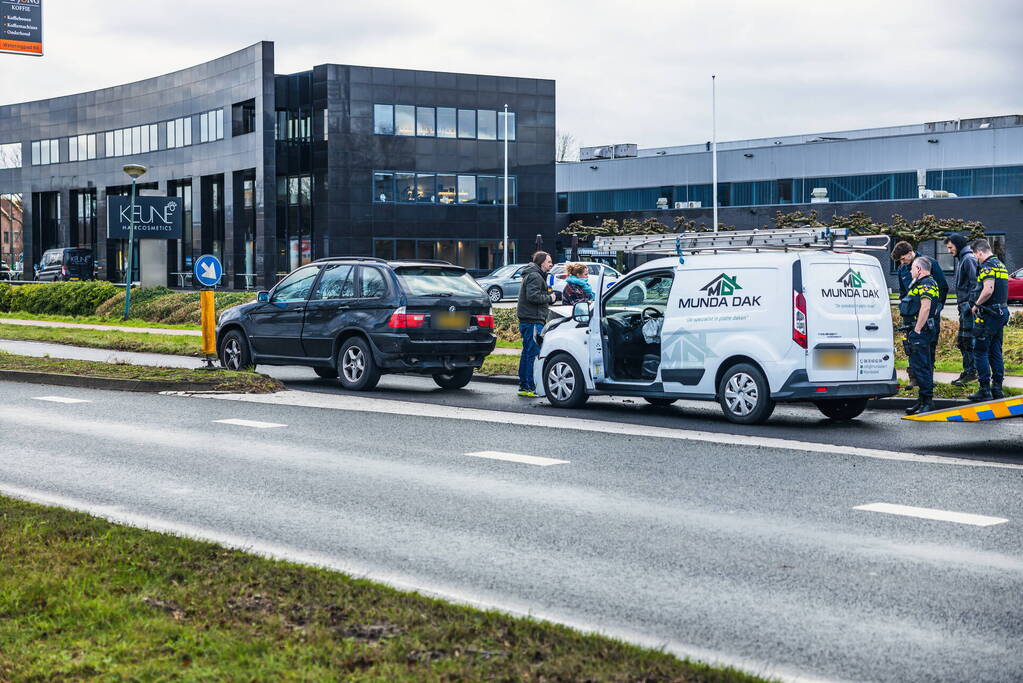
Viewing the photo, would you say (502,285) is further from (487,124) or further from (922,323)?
(922,323)

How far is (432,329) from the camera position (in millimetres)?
16141

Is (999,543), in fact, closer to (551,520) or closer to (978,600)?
(978,600)

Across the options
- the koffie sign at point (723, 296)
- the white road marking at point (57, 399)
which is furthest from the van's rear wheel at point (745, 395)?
the white road marking at point (57, 399)

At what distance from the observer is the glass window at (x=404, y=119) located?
59.5 metres

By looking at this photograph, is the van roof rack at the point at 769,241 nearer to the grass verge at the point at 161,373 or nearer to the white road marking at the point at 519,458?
the white road marking at the point at 519,458

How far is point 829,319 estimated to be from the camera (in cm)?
1236

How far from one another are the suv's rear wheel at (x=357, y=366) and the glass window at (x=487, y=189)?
4548 centimetres

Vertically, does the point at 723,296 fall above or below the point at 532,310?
above

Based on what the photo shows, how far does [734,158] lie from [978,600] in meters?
64.0

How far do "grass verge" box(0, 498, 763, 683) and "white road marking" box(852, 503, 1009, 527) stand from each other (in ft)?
12.0

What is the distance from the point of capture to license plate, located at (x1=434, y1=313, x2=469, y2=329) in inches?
639

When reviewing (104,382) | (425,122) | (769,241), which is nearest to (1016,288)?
(769,241)

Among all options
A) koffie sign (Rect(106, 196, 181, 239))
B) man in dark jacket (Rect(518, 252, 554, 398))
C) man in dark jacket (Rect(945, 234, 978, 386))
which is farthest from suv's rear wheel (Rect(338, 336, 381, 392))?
koffie sign (Rect(106, 196, 181, 239))

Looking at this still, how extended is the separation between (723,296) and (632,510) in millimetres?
5084
